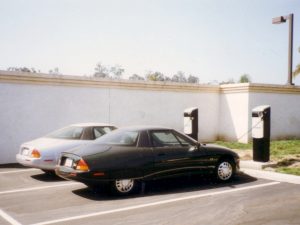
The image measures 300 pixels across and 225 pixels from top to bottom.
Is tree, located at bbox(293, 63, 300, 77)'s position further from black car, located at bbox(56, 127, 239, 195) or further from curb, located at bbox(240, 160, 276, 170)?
black car, located at bbox(56, 127, 239, 195)

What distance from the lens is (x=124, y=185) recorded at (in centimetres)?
707

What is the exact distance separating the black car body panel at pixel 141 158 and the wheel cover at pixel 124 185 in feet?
0.40

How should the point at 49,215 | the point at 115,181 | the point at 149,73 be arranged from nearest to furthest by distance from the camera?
1. the point at 49,215
2. the point at 115,181
3. the point at 149,73

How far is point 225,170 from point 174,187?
1378mm

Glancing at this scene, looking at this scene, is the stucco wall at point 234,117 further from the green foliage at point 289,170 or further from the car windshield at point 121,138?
the car windshield at point 121,138

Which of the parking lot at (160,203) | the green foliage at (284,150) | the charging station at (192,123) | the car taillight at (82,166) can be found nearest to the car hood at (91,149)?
the car taillight at (82,166)

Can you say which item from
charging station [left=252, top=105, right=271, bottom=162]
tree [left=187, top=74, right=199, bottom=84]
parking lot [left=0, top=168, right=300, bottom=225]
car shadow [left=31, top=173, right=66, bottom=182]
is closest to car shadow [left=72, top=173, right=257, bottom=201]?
parking lot [left=0, top=168, right=300, bottom=225]

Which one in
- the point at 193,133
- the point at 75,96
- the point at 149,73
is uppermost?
the point at 149,73

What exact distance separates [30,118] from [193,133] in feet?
18.8

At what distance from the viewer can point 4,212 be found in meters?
6.11

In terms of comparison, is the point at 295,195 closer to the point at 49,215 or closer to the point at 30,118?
the point at 49,215

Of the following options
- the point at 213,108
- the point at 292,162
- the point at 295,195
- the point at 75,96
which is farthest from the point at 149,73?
the point at 295,195

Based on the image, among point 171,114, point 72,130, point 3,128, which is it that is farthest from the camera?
point 171,114

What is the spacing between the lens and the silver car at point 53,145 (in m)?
8.65
